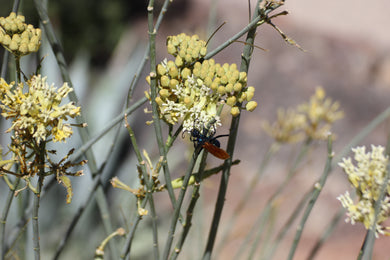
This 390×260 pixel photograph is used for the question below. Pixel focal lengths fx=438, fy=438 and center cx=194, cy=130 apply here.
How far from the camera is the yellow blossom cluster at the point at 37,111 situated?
1.14 ft

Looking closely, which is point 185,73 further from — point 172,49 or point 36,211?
point 36,211

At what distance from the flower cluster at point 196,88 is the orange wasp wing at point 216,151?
0.02 m

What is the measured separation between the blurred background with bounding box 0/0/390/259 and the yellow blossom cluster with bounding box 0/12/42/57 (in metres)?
0.35

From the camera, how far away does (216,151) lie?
0.38 metres

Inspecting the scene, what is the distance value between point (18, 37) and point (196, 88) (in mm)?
163

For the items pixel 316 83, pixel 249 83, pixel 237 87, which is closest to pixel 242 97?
pixel 237 87

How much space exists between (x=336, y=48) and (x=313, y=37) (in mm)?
224

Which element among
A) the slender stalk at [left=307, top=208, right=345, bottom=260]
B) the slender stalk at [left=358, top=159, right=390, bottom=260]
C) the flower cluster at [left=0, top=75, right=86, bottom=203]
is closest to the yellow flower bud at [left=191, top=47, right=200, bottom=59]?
the flower cluster at [left=0, top=75, right=86, bottom=203]

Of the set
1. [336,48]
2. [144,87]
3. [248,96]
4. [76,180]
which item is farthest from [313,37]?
[248,96]

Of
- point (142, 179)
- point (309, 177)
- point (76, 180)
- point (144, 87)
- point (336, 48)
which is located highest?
point (336, 48)

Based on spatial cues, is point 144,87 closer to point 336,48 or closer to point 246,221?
point 246,221

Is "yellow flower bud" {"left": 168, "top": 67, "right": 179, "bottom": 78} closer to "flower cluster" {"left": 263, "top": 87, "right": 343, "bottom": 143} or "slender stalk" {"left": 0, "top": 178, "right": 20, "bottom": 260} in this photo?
"slender stalk" {"left": 0, "top": 178, "right": 20, "bottom": 260}

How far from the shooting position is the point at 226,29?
3504 mm

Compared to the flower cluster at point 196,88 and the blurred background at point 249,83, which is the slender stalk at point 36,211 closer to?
the flower cluster at point 196,88
